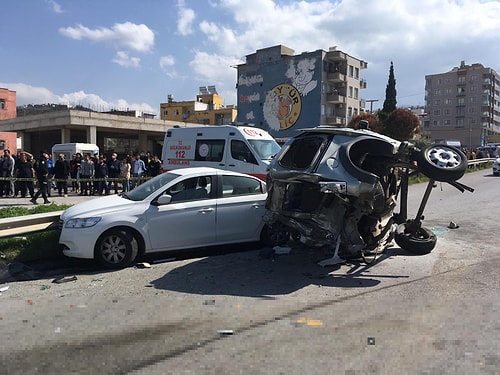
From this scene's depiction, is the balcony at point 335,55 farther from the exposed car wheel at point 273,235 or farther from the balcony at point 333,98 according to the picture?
the exposed car wheel at point 273,235

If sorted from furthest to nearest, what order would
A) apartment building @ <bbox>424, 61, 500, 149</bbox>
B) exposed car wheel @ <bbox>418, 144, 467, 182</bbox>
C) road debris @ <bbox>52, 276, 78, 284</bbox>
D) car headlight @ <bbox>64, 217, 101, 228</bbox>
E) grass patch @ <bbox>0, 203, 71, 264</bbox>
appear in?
apartment building @ <bbox>424, 61, 500, 149</bbox>, grass patch @ <bbox>0, 203, 71, 264</bbox>, car headlight @ <bbox>64, 217, 101, 228</bbox>, exposed car wheel @ <bbox>418, 144, 467, 182</bbox>, road debris @ <bbox>52, 276, 78, 284</bbox>

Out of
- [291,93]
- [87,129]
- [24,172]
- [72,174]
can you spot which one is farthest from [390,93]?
[24,172]

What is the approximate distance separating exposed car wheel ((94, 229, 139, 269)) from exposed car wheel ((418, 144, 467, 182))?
14.6 feet

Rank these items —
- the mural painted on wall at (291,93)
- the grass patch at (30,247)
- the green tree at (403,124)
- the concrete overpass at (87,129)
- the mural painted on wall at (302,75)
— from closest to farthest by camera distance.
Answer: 1. the grass patch at (30,247)
2. the concrete overpass at (87,129)
3. the green tree at (403,124)
4. the mural painted on wall at (291,93)
5. the mural painted on wall at (302,75)

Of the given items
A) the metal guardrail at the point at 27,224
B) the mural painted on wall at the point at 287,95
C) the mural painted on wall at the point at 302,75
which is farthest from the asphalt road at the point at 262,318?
the mural painted on wall at the point at 302,75

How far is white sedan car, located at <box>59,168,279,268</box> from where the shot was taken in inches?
251

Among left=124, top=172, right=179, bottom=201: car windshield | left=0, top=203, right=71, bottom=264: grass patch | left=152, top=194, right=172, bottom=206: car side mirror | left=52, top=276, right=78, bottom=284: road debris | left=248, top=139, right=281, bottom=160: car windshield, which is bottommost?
left=52, top=276, right=78, bottom=284: road debris

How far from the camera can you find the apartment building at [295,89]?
58031 millimetres

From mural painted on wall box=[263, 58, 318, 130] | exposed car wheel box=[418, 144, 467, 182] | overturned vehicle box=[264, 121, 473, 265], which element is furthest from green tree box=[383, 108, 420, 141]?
overturned vehicle box=[264, 121, 473, 265]

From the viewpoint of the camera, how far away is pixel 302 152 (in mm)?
6492

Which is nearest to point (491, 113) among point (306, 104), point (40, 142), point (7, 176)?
point (306, 104)

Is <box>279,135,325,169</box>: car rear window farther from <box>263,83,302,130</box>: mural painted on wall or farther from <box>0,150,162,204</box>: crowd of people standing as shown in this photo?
<box>263,83,302,130</box>: mural painted on wall

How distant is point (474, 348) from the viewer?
3662mm

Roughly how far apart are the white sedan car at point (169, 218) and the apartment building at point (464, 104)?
106 metres
